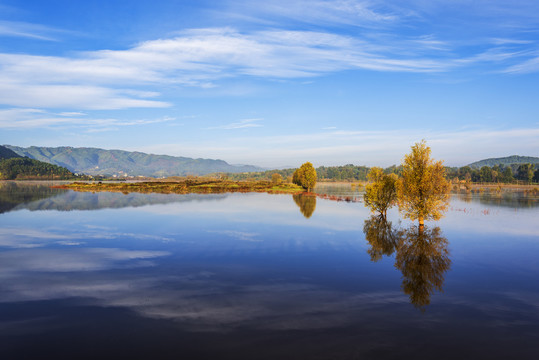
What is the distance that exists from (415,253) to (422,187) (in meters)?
16.4

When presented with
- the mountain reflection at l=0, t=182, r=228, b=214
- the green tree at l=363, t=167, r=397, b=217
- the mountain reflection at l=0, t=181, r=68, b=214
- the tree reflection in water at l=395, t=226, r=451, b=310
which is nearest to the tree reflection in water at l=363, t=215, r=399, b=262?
the tree reflection in water at l=395, t=226, r=451, b=310

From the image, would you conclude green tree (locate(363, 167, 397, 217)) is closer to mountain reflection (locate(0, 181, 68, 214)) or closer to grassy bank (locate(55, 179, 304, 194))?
mountain reflection (locate(0, 181, 68, 214))

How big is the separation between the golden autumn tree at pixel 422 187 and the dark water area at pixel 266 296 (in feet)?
20.5

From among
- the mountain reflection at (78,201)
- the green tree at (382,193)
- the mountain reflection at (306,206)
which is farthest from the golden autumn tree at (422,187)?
the mountain reflection at (78,201)

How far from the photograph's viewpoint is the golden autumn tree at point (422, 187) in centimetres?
4697

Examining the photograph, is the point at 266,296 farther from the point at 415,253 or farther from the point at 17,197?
the point at 17,197

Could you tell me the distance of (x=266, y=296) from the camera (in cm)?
2088

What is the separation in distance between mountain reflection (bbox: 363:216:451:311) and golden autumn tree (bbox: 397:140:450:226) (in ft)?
9.12

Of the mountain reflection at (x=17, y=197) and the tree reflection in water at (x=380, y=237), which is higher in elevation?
the mountain reflection at (x=17, y=197)

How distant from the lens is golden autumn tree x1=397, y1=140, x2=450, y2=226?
47.0 metres

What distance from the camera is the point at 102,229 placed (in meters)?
46.2

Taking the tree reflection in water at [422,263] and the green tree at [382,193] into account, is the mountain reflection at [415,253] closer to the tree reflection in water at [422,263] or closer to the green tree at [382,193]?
the tree reflection in water at [422,263]

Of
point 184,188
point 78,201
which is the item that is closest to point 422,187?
point 78,201

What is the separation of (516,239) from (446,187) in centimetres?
1004
